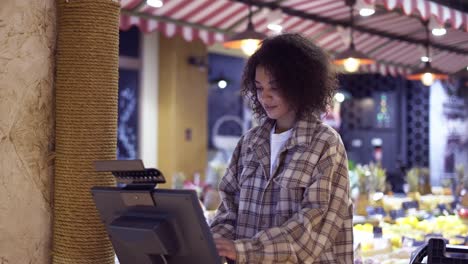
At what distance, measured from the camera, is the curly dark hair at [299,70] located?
206 cm

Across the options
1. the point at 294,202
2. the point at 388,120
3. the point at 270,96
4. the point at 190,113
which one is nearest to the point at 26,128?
the point at 270,96

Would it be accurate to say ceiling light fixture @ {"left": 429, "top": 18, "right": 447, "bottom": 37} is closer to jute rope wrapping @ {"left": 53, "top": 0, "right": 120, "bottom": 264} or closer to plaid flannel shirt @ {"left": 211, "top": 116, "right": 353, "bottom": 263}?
plaid flannel shirt @ {"left": 211, "top": 116, "right": 353, "bottom": 263}

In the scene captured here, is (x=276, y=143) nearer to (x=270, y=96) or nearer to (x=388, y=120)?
(x=270, y=96)

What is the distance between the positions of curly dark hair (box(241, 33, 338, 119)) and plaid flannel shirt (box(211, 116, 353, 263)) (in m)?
0.07

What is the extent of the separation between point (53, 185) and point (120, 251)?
1.82ft

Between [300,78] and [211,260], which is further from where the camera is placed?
[300,78]

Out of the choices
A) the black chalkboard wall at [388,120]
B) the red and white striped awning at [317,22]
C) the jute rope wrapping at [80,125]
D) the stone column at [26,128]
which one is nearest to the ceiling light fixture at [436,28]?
the red and white striped awning at [317,22]

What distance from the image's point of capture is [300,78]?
2.07 m

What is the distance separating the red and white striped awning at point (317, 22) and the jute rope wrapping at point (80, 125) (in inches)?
116

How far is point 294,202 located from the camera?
1.98m

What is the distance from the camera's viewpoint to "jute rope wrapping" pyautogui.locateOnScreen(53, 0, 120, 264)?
2172mm

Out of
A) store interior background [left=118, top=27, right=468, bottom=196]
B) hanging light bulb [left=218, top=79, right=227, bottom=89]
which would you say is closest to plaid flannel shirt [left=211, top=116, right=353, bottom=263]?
store interior background [left=118, top=27, right=468, bottom=196]

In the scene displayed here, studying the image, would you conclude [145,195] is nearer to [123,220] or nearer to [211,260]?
[123,220]

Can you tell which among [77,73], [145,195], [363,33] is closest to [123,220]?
[145,195]
